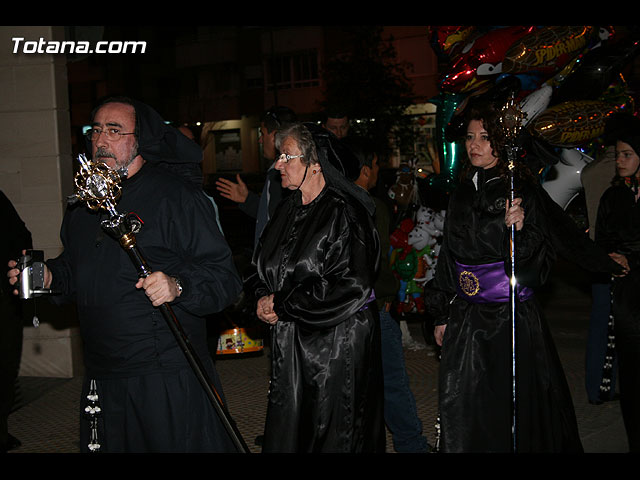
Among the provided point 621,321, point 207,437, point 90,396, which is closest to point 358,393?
point 207,437

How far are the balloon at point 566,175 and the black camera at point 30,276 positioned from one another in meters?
5.04

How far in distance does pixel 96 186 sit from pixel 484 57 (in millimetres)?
3824

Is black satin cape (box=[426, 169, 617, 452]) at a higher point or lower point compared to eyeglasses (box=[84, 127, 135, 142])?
lower

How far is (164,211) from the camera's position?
343cm

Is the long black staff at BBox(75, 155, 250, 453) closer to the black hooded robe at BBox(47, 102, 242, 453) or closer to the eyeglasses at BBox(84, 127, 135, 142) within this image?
the black hooded robe at BBox(47, 102, 242, 453)

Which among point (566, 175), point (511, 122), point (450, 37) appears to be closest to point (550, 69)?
point (450, 37)

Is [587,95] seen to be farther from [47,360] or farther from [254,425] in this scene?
[47,360]

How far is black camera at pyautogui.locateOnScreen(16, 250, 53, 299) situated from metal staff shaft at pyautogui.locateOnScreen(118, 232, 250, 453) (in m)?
0.49

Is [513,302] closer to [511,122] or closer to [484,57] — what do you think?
[511,122]

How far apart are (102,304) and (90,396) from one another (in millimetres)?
426

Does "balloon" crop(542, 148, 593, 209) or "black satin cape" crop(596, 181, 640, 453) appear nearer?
"black satin cape" crop(596, 181, 640, 453)

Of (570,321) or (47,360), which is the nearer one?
(47,360)

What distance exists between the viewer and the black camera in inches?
128

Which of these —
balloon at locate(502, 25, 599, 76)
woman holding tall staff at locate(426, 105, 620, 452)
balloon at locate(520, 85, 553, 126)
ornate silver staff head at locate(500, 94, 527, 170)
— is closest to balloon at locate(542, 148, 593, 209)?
balloon at locate(520, 85, 553, 126)
